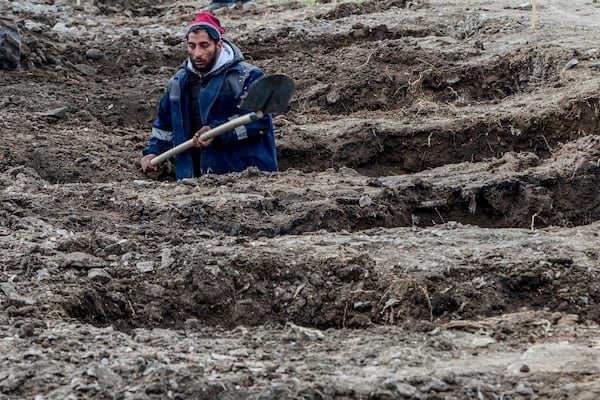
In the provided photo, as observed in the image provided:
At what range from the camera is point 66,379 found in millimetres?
3689

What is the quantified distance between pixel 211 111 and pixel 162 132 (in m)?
0.49

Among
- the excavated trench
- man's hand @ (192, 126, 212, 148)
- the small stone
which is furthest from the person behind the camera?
the small stone

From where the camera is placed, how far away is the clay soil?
12.5 ft

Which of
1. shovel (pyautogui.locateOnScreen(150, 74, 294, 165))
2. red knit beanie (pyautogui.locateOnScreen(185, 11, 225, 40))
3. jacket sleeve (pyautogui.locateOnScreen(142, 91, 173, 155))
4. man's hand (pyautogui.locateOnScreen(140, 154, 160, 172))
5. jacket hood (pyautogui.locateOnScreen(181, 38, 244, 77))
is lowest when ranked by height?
man's hand (pyautogui.locateOnScreen(140, 154, 160, 172))

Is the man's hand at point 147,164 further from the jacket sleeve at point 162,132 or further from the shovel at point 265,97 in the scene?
the shovel at point 265,97

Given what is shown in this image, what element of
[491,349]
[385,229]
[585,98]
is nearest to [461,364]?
[491,349]

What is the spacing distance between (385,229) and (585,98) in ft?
8.88

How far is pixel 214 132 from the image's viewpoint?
6.85 metres

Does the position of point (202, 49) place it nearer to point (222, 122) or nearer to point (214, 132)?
point (222, 122)

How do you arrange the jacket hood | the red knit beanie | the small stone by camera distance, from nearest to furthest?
the red knit beanie < the jacket hood < the small stone

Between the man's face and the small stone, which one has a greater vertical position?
the man's face

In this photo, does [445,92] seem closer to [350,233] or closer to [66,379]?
[350,233]

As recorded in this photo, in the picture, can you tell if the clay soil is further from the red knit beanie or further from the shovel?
the red knit beanie

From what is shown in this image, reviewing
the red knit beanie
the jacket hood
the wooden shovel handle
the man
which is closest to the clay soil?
the wooden shovel handle
